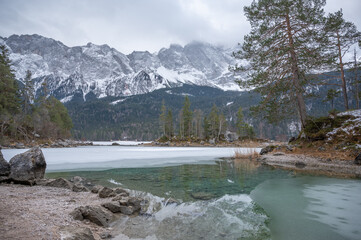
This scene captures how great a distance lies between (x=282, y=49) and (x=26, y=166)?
15.6 m

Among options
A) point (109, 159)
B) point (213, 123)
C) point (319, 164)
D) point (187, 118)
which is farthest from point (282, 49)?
point (187, 118)

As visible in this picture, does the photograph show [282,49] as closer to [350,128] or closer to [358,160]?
[350,128]

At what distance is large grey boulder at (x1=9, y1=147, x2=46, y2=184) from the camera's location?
8.05 m

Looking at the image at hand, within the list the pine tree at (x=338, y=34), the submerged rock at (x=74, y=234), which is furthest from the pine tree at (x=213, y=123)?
the submerged rock at (x=74, y=234)

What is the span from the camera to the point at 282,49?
40.9 feet

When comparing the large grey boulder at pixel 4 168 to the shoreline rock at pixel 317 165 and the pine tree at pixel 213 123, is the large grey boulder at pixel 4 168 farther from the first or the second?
the pine tree at pixel 213 123

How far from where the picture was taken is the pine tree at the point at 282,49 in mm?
12641

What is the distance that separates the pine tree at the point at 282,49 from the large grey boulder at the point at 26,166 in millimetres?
13302

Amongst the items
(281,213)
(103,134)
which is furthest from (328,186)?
(103,134)

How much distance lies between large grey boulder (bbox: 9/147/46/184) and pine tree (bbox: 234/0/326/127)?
43.6ft

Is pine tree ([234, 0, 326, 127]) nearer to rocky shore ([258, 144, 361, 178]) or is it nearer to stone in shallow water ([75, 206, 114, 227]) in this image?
rocky shore ([258, 144, 361, 178])

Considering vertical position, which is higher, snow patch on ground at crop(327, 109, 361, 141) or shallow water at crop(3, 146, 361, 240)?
snow patch on ground at crop(327, 109, 361, 141)

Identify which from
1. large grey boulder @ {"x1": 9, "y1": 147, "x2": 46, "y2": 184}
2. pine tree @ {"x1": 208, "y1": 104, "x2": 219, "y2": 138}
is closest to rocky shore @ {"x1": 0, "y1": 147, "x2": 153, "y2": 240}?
large grey boulder @ {"x1": 9, "y1": 147, "x2": 46, "y2": 184}

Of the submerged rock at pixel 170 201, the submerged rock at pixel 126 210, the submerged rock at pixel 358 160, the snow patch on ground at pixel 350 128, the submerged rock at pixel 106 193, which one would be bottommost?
the submerged rock at pixel 170 201
